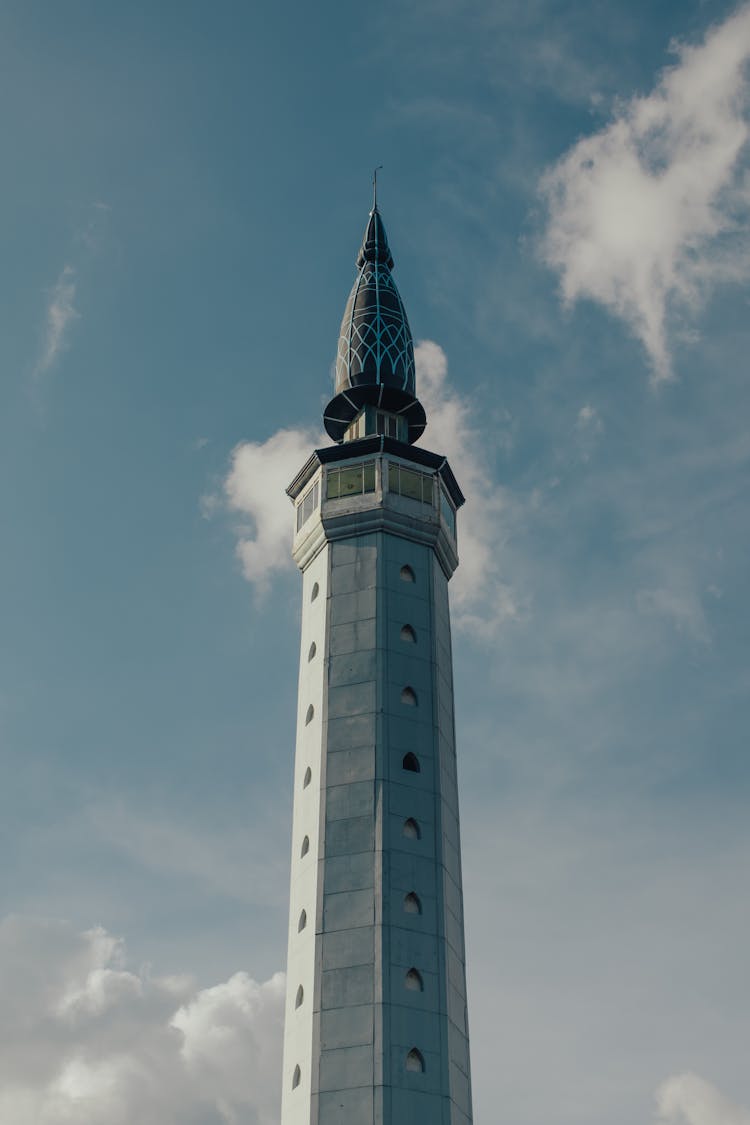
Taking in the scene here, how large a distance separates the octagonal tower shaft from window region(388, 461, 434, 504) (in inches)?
2.7

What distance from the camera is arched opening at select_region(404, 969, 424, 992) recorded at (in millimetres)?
50094

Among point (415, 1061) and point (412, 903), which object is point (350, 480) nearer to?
point (412, 903)

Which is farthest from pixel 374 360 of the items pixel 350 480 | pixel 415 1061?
pixel 415 1061

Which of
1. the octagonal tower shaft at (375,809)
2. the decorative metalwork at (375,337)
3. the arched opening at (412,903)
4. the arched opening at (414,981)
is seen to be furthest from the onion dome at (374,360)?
the arched opening at (414,981)

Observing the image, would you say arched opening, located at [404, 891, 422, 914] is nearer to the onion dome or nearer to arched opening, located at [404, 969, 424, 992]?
arched opening, located at [404, 969, 424, 992]

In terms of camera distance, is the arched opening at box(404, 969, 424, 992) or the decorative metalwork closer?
the arched opening at box(404, 969, 424, 992)

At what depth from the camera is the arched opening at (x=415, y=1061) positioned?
159 feet

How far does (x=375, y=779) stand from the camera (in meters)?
54.1

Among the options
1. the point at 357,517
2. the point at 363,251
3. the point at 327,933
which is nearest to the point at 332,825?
the point at 327,933

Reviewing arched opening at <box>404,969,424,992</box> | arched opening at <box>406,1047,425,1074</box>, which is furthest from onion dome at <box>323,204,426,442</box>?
arched opening at <box>406,1047,425,1074</box>

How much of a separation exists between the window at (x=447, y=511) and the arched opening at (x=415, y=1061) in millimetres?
25250

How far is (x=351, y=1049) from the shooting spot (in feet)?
160

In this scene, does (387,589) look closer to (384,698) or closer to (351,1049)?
(384,698)

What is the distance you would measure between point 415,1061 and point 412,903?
6006mm
